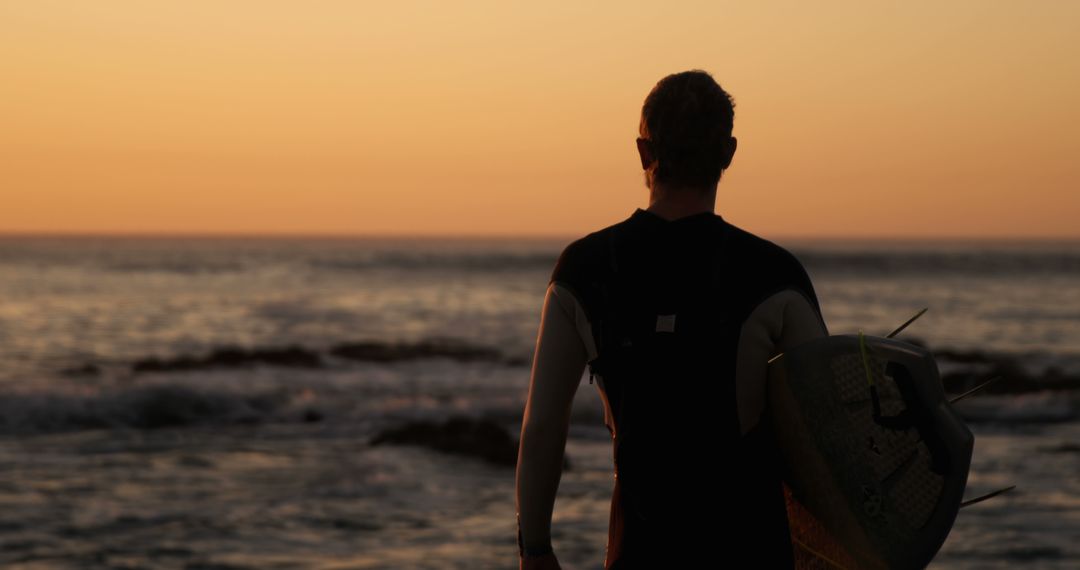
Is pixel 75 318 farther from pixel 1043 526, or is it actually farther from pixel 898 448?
pixel 898 448

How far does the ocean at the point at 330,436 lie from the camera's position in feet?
27.1

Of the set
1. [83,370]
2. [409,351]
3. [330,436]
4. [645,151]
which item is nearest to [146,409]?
[330,436]

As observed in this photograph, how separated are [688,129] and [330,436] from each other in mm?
12165

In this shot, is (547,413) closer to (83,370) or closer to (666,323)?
(666,323)

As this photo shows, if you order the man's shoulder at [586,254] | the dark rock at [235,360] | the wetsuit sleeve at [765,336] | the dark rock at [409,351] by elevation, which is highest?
the man's shoulder at [586,254]

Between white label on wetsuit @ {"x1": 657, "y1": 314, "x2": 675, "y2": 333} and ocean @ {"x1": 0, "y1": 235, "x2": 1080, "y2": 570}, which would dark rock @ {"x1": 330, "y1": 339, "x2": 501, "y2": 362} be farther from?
white label on wetsuit @ {"x1": 657, "y1": 314, "x2": 675, "y2": 333}

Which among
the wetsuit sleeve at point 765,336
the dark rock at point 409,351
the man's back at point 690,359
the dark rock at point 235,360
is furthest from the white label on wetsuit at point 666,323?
the dark rock at point 409,351

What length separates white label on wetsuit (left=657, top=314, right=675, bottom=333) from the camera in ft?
7.79

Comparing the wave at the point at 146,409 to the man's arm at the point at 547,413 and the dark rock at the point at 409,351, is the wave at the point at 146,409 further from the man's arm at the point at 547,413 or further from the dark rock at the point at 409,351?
the man's arm at the point at 547,413

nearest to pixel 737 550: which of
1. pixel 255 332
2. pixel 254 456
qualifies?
pixel 254 456

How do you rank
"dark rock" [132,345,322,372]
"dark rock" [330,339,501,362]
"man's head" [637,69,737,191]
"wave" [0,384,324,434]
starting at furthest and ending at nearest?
"dark rock" [330,339,501,362]
"dark rock" [132,345,322,372]
"wave" [0,384,324,434]
"man's head" [637,69,737,191]

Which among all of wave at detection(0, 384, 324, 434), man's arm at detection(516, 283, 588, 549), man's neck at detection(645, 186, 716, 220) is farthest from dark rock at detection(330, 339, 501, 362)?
man's neck at detection(645, 186, 716, 220)

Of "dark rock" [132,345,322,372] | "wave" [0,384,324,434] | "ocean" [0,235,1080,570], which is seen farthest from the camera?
"dark rock" [132,345,322,372]

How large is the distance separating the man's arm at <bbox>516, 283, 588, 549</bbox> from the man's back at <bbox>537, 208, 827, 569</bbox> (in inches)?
0.7
